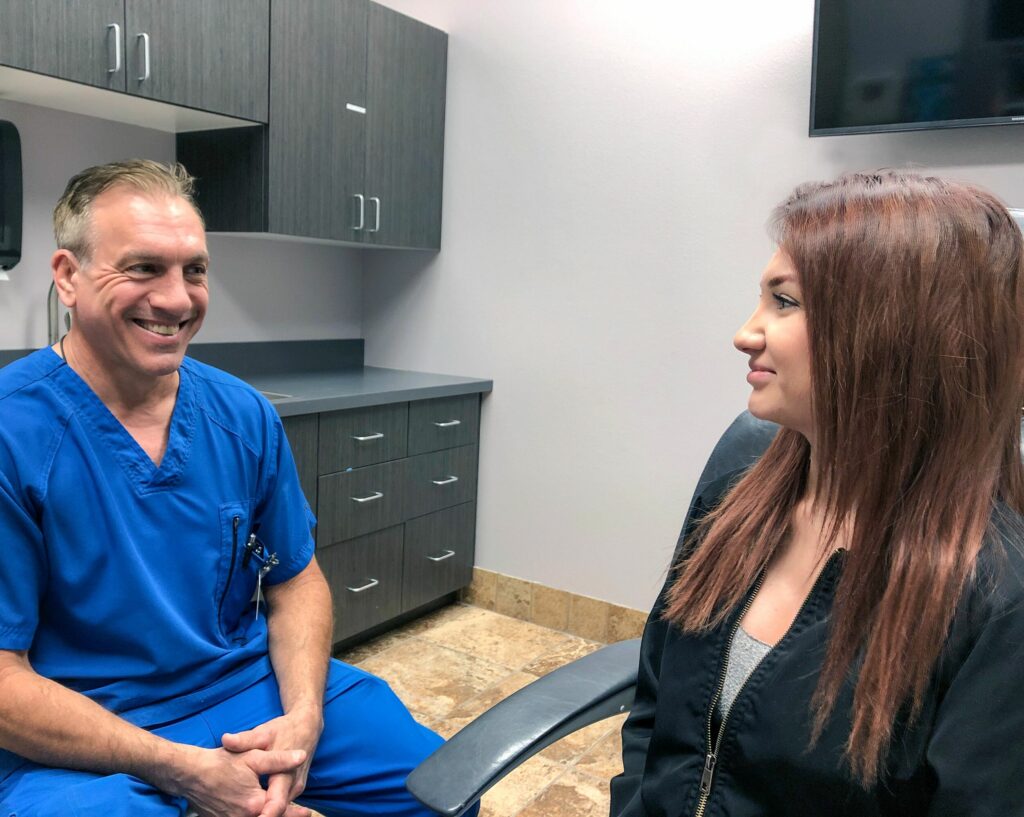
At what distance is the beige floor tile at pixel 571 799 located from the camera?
2.10 m

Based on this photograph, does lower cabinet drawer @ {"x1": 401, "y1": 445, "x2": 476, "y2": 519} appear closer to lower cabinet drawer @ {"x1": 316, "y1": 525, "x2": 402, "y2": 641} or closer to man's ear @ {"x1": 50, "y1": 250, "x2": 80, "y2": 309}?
lower cabinet drawer @ {"x1": 316, "y1": 525, "x2": 402, "y2": 641}

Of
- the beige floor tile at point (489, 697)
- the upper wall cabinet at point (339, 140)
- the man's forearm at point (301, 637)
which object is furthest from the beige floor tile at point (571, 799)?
the upper wall cabinet at point (339, 140)

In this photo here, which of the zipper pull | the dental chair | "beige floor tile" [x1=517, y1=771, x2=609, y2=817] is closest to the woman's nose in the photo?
the dental chair

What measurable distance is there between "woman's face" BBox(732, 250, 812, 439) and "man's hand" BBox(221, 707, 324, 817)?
0.85 metres

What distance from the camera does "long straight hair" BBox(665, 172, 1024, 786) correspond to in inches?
34.0

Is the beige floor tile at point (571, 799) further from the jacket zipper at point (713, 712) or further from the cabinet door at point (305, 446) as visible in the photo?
the jacket zipper at point (713, 712)

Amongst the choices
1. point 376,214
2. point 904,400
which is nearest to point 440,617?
point 376,214

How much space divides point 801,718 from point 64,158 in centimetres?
255

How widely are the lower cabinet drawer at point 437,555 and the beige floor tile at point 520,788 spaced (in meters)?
0.93

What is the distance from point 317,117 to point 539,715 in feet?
7.44

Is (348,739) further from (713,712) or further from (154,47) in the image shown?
(154,47)

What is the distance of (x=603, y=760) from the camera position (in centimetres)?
235

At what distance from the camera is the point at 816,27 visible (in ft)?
7.92

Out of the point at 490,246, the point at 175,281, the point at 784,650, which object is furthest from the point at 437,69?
the point at 784,650
